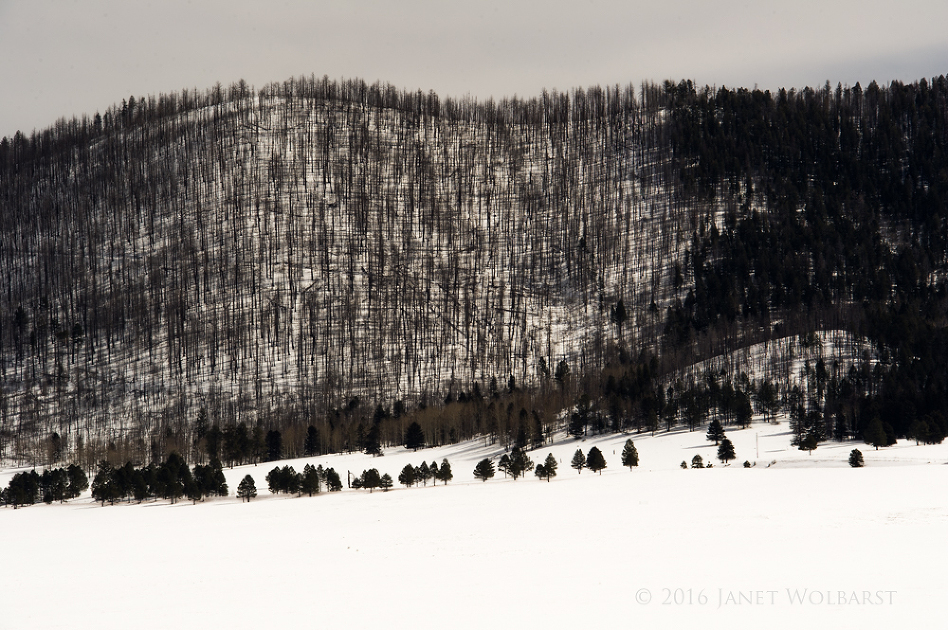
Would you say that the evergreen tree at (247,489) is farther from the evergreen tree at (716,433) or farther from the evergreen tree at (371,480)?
the evergreen tree at (716,433)

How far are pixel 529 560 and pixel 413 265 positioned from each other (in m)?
148

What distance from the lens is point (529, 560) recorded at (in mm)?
28109

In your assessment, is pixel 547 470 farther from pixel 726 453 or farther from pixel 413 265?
pixel 413 265

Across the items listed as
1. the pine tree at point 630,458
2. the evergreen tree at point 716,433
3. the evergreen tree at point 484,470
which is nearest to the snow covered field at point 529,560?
the evergreen tree at point 484,470

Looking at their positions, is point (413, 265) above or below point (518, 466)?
above

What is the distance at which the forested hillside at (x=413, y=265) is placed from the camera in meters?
143

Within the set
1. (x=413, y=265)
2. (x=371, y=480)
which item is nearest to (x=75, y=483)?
(x=371, y=480)

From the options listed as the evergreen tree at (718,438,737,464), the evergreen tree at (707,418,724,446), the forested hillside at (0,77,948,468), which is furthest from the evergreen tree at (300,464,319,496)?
the forested hillside at (0,77,948,468)

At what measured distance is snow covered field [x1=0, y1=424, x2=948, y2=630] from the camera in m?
21.5

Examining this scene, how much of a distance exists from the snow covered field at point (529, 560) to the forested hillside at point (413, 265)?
68.2 m

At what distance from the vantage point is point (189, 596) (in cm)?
2559

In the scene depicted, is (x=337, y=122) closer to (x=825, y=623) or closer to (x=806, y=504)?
(x=806, y=504)

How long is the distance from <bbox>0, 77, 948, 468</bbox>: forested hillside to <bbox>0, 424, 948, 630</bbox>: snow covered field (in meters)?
68.2

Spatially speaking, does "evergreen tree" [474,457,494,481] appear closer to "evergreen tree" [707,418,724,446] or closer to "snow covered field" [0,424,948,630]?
Answer: "snow covered field" [0,424,948,630]
